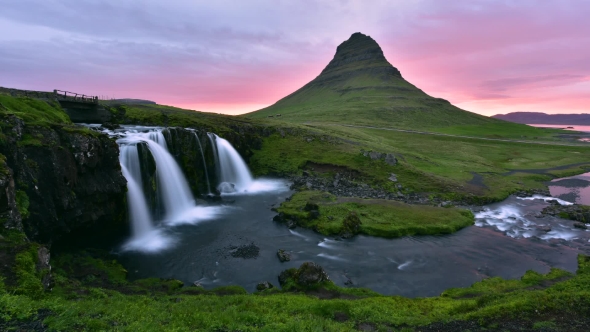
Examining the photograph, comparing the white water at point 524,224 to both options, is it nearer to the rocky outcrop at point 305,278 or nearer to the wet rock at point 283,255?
the wet rock at point 283,255

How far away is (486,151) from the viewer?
333 feet

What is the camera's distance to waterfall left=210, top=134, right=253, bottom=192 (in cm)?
5491

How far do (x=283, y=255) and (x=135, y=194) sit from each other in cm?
1916

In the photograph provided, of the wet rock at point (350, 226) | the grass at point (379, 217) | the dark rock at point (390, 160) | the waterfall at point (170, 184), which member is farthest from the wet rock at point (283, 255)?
the dark rock at point (390, 160)

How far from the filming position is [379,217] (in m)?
37.4

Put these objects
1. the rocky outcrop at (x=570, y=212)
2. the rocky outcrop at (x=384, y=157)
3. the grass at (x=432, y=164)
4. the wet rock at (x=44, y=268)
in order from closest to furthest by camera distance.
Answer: the wet rock at (x=44, y=268)
the rocky outcrop at (x=570, y=212)
the grass at (x=432, y=164)
the rocky outcrop at (x=384, y=157)

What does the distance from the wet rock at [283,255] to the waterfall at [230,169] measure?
25681 millimetres

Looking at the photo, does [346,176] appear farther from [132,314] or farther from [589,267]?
[132,314]

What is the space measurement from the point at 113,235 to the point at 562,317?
3533 centimetres

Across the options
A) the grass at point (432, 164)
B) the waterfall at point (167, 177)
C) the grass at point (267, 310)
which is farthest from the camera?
the grass at point (432, 164)

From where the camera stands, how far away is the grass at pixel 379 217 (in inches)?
1356

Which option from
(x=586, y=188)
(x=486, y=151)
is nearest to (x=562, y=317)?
(x=586, y=188)

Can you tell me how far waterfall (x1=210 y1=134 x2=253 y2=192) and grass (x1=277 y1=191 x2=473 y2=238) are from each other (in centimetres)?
1456

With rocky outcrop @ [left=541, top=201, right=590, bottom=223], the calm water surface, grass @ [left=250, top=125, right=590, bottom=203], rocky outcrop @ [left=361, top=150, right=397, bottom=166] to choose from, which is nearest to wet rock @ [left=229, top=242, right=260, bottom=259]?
the calm water surface
